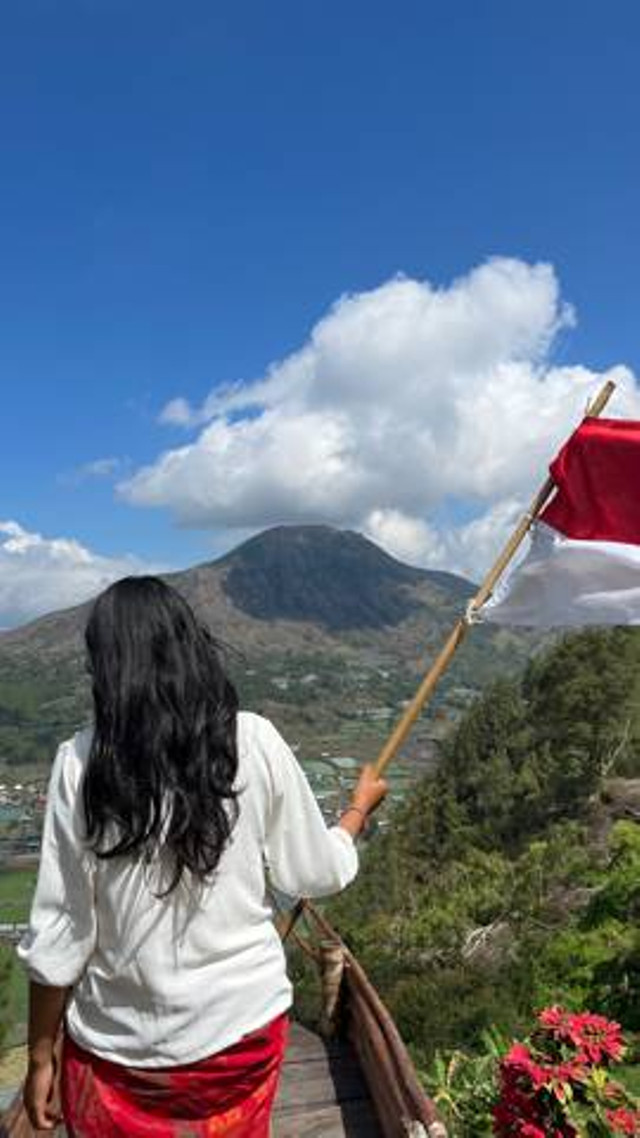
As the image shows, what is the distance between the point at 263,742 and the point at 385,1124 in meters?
2.48

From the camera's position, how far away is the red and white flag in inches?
198

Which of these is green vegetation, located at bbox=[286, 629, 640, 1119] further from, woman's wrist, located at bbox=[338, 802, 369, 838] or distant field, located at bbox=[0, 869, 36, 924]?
distant field, located at bbox=[0, 869, 36, 924]

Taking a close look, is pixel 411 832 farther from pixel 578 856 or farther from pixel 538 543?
pixel 538 543

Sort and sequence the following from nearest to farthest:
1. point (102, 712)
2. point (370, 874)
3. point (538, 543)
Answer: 1. point (102, 712)
2. point (538, 543)
3. point (370, 874)

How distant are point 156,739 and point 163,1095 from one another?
3.11 ft

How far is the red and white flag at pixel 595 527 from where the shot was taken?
5027 mm

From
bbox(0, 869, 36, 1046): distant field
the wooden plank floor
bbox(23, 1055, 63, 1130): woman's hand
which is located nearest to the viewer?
bbox(23, 1055, 63, 1130): woman's hand

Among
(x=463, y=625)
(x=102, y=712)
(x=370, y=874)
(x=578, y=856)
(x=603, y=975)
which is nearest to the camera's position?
(x=102, y=712)

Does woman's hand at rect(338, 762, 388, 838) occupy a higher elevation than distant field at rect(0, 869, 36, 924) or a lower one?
higher


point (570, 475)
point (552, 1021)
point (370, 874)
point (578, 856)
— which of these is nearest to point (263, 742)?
point (552, 1021)

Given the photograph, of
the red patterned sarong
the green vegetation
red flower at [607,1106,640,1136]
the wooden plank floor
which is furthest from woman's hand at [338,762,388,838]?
the green vegetation

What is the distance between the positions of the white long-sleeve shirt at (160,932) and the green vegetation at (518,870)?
5204 millimetres

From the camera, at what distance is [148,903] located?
2.51 m

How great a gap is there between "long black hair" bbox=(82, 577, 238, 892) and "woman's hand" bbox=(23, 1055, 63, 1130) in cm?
71
